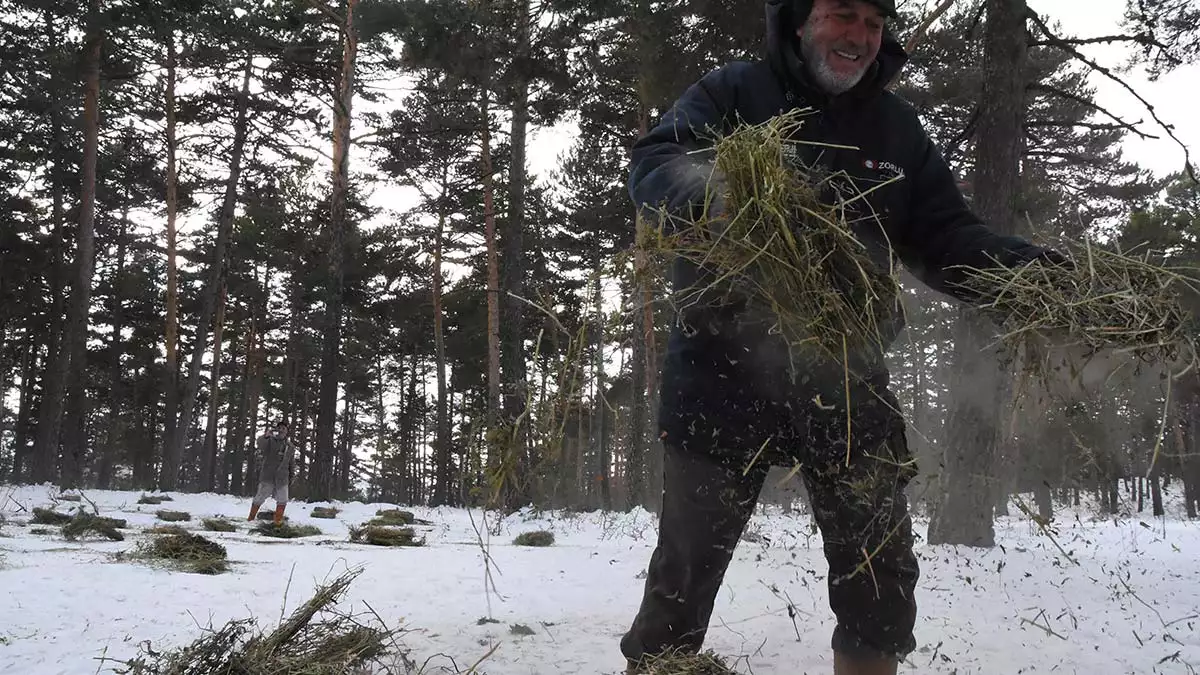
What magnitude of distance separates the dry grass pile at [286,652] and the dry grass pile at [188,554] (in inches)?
88.5

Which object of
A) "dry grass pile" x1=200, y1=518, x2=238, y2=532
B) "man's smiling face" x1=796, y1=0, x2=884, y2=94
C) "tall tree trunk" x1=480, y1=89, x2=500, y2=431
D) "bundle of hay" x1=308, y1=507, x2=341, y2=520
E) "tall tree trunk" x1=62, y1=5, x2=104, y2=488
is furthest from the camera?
"tall tree trunk" x1=480, y1=89, x2=500, y2=431

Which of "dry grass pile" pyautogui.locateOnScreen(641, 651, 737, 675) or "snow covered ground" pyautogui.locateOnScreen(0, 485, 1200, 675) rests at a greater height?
"dry grass pile" pyautogui.locateOnScreen(641, 651, 737, 675)

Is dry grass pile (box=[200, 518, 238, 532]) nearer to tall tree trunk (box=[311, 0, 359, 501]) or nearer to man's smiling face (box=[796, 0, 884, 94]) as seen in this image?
tall tree trunk (box=[311, 0, 359, 501])

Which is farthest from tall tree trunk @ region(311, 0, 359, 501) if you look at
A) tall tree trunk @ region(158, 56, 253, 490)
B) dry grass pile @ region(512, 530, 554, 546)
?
dry grass pile @ region(512, 530, 554, 546)

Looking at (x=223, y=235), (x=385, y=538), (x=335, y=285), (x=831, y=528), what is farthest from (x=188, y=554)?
(x=223, y=235)

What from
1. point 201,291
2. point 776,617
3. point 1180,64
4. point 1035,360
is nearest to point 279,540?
point 776,617

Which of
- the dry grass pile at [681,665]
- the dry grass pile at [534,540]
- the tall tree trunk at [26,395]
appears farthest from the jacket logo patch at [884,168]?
the tall tree trunk at [26,395]

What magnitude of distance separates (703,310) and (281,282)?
28.8m

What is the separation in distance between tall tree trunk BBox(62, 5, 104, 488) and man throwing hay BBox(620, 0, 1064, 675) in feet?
50.8

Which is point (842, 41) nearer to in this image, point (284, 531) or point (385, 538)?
A: point (385, 538)

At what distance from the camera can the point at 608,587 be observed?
463cm

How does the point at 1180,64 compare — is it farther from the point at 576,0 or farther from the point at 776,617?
the point at 776,617

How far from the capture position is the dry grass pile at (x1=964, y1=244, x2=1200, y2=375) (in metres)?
1.54

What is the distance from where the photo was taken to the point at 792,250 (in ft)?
4.83
